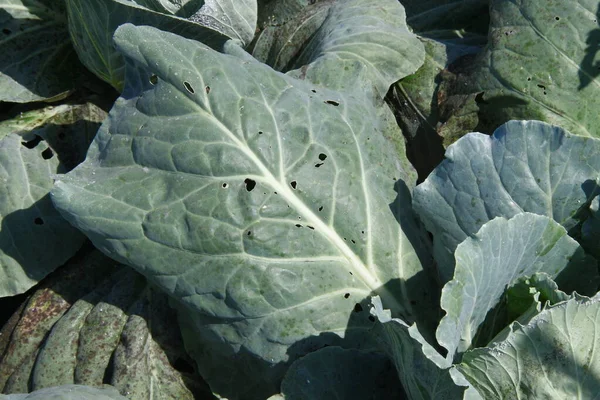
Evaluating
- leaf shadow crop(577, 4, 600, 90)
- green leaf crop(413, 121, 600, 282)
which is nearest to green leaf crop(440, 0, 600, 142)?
leaf shadow crop(577, 4, 600, 90)

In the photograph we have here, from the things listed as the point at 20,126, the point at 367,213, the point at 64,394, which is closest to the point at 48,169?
the point at 20,126

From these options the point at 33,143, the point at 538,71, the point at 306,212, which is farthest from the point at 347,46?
the point at 33,143


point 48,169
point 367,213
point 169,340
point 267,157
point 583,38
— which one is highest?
point 583,38

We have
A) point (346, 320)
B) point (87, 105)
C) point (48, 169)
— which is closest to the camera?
point (346, 320)

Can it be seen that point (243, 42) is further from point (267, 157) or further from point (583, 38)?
point (583, 38)

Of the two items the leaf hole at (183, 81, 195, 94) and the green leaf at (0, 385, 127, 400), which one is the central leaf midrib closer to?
the leaf hole at (183, 81, 195, 94)

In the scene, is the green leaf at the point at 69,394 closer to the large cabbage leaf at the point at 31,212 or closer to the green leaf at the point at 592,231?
the large cabbage leaf at the point at 31,212

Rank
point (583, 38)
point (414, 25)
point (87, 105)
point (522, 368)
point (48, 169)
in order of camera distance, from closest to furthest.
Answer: point (522, 368) → point (583, 38) → point (48, 169) → point (87, 105) → point (414, 25)
